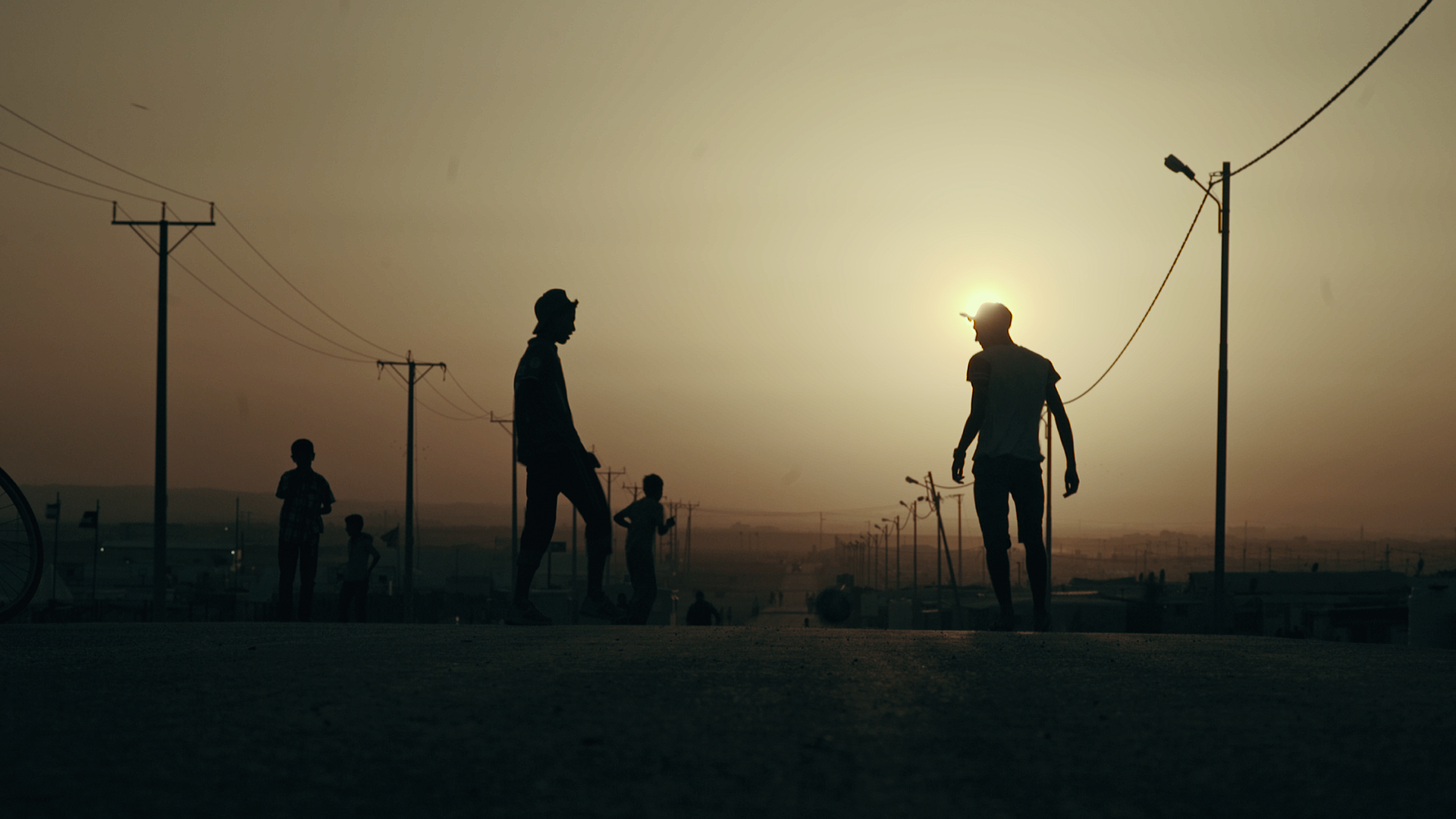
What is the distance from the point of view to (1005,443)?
26.1 ft

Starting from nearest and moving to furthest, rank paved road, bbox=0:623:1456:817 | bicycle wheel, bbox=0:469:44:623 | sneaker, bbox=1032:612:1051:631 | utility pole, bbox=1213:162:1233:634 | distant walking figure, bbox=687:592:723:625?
1. paved road, bbox=0:623:1456:817
2. bicycle wheel, bbox=0:469:44:623
3. sneaker, bbox=1032:612:1051:631
4. distant walking figure, bbox=687:592:723:625
5. utility pole, bbox=1213:162:1233:634

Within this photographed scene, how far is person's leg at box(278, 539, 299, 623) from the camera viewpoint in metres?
10.9

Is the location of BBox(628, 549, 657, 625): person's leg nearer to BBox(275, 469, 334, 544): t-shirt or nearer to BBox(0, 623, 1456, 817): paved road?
BBox(275, 469, 334, 544): t-shirt

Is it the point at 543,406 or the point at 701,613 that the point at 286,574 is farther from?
the point at 543,406

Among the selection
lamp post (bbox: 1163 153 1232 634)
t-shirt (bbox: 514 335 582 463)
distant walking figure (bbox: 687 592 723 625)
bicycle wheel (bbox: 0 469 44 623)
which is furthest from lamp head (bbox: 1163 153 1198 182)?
bicycle wheel (bbox: 0 469 44 623)

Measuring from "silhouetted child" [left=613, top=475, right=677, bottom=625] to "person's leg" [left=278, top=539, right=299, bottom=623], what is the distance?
295 centimetres

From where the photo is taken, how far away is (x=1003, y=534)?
8.12 m

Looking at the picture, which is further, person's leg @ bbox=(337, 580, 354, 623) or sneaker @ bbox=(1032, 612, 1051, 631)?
person's leg @ bbox=(337, 580, 354, 623)

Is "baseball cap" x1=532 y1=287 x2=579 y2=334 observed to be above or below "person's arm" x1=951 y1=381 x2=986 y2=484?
above

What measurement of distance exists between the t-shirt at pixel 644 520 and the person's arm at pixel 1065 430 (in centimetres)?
394

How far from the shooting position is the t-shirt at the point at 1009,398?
26.1 ft

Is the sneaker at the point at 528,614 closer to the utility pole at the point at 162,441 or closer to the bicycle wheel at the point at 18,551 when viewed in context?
the bicycle wheel at the point at 18,551


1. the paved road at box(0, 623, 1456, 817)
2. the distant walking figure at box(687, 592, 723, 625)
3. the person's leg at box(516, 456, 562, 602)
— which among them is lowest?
the distant walking figure at box(687, 592, 723, 625)

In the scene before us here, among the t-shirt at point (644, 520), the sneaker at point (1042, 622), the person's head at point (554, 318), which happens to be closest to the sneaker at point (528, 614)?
the person's head at point (554, 318)
